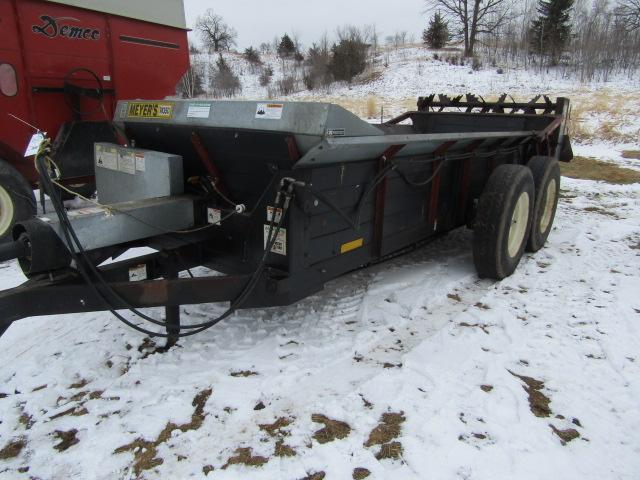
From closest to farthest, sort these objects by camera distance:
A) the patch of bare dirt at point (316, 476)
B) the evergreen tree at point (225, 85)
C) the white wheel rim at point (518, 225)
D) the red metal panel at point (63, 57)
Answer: the patch of bare dirt at point (316, 476) < the white wheel rim at point (518, 225) < the red metal panel at point (63, 57) < the evergreen tree at point (225, 85)

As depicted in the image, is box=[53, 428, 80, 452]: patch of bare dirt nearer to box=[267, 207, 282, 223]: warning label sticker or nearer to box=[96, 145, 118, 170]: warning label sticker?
box=[267, 207, 282, 223]: warning label sticker

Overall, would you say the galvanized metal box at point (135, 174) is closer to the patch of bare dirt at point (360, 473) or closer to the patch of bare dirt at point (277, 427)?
the patch of bare dirt at point (277, 427)

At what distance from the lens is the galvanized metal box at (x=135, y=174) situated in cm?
304

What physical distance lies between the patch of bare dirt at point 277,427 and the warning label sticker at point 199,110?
→ 67.6 inches

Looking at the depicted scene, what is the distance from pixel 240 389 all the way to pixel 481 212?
2.51 metres

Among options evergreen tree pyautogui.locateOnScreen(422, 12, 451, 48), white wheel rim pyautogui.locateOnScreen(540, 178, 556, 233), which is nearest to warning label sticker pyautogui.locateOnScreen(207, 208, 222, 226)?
white wheel rim pyautogui.locateOnScreen(540, 178, 556, 233)

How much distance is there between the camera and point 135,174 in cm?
320

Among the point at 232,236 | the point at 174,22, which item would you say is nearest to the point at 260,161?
the point at 232,236

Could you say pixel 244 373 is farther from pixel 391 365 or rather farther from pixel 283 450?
pixel 391 365

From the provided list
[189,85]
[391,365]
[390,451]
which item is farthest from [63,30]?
[189,85]

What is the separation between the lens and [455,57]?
38.2m

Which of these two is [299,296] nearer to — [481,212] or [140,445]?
[140,445]

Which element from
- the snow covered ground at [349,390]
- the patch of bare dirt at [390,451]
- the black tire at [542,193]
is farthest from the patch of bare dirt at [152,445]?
the black tire at [542,193]

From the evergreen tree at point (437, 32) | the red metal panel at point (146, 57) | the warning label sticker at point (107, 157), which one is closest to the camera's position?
the warning label sticker at point (107, 157)
